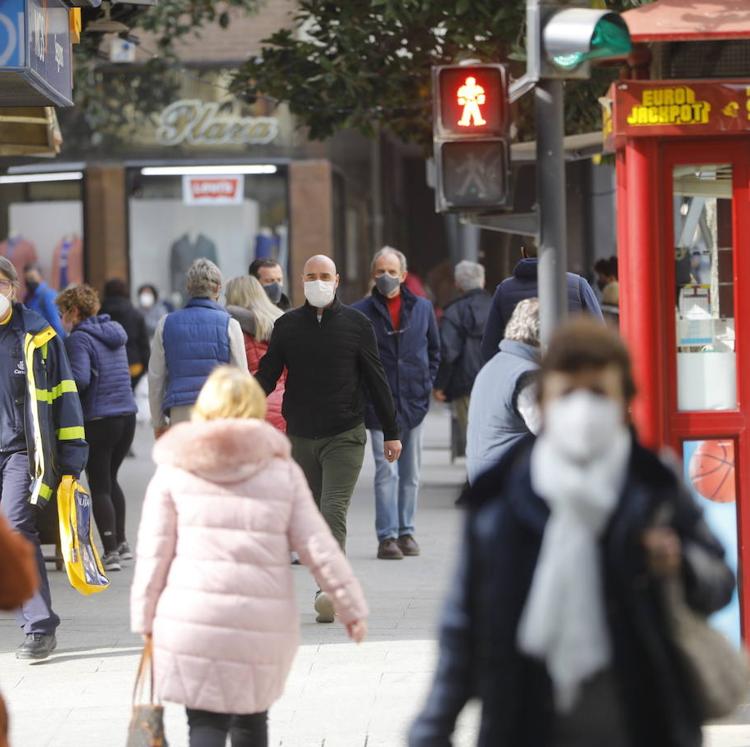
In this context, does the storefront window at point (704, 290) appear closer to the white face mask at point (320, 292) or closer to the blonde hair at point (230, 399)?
the blonde hair at point (230, 399)

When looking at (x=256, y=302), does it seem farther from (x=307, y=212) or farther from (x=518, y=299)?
(x=307, y=212)

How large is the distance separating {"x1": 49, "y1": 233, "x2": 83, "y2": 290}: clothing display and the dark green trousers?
1749 centimetres

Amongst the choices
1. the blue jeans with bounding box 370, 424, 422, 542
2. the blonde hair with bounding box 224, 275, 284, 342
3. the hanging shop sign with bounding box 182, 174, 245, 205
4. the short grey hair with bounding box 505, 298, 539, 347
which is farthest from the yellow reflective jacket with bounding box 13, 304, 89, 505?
the hanging shop sign with bounding box 182, 174, 245, 205

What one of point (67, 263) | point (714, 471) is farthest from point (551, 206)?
point (67, 263)

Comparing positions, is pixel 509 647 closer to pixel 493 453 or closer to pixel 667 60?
pixel 493 453

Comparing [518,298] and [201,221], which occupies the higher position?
[201,221]

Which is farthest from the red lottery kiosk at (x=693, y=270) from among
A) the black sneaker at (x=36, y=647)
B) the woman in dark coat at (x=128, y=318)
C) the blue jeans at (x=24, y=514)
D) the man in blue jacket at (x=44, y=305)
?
the woman in dark coat at (x=128, y=318)

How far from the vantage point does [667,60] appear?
22.5 feet

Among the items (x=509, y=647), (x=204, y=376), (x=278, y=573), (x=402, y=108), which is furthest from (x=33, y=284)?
(x=509, y=647)

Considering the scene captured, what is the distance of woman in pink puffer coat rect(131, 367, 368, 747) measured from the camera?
4.93 metres

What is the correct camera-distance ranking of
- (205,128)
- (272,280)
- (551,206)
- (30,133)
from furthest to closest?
1. (205,128)
2. (30,133)
3. (272,280)
4. (551,206)

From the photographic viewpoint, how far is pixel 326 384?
9.02m

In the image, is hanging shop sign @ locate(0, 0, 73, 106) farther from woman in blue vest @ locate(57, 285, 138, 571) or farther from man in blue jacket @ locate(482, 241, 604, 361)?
man in blue jacket @ locate(482, 241, 604, 361)

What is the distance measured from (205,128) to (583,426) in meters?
22.7
